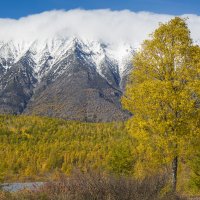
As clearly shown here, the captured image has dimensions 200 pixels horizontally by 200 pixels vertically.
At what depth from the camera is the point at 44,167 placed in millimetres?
95500

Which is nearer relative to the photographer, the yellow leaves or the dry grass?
the dry grass

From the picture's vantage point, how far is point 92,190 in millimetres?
12328

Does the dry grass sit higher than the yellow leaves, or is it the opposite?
the yellow leaves

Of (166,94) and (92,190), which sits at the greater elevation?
(166,94)

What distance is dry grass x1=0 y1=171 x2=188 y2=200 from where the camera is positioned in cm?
1201

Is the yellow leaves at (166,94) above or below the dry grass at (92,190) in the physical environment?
above

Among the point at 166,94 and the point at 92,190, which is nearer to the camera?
the point at 92,190

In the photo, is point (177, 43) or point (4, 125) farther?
point (4, 125)

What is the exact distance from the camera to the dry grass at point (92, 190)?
1201 centimetres

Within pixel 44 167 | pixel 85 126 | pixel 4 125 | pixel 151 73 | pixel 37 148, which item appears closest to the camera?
pixel 151 73

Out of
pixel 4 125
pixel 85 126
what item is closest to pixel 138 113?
pixel 4 125

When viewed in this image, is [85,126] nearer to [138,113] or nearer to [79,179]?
[138,113]

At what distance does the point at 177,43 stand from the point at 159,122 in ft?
15.0

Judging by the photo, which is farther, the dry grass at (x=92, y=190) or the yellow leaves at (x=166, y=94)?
the yellow leaves at (x=166, y=94)
